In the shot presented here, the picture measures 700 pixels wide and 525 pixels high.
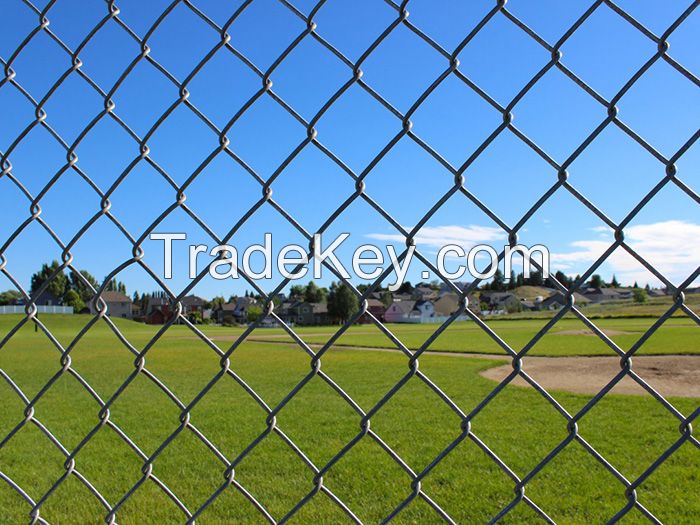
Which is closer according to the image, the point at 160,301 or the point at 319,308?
the point at 160,301

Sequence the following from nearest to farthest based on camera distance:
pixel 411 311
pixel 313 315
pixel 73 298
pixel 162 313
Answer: pixel 162 313
pixel 73 298
pixel 411 311
pixel 313 315

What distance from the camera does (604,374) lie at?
11.5 m

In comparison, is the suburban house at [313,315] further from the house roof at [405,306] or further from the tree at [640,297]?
the tree at [640,297]

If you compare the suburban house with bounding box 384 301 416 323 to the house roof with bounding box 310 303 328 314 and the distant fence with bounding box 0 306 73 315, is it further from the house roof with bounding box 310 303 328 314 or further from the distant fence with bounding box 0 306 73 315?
the distant fence with bounding box 0 306 73 315

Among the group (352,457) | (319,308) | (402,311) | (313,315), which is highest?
(402,311)

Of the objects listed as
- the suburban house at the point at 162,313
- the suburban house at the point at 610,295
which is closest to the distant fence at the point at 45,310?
the suburban house at the point at 162,313

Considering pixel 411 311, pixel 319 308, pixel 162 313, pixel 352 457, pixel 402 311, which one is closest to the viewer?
pixel 162 313

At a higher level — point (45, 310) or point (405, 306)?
point (405, 306)

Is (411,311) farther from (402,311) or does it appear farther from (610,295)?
(610,295)

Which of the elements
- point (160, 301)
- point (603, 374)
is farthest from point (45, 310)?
point (603, 374)

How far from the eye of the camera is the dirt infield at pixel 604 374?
30.3 feet

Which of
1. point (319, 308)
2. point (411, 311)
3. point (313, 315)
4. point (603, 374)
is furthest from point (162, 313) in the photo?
point (319, 308)

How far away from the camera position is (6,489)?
4.09 meters

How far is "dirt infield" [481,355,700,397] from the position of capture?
923 centimetres
